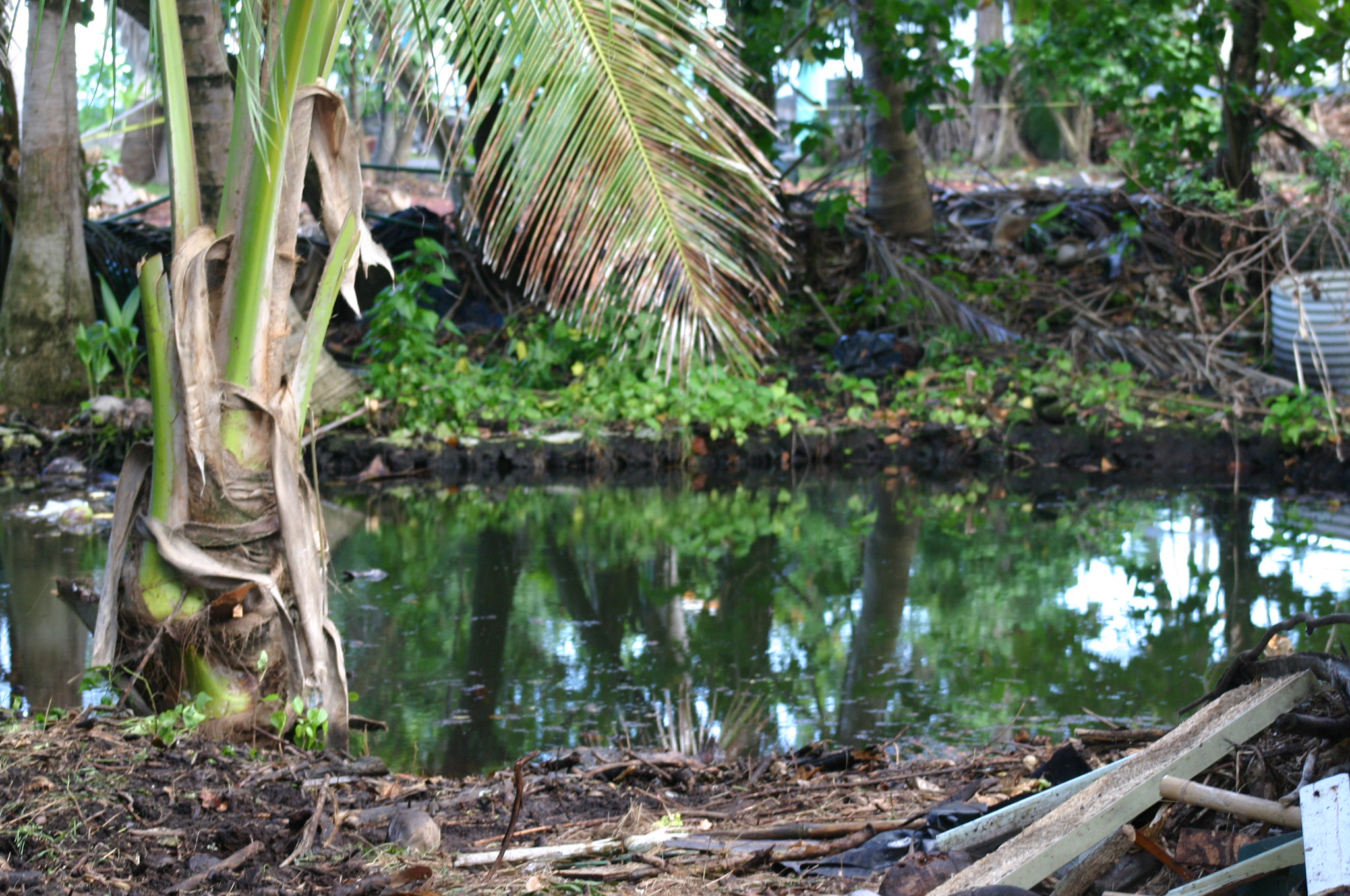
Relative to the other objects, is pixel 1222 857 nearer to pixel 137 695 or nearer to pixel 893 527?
pixel 137 695

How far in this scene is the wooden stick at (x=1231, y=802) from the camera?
165 cm

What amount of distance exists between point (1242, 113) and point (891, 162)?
2.81m

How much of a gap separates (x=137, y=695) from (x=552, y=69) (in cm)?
217

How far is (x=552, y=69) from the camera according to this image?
11.6 feet

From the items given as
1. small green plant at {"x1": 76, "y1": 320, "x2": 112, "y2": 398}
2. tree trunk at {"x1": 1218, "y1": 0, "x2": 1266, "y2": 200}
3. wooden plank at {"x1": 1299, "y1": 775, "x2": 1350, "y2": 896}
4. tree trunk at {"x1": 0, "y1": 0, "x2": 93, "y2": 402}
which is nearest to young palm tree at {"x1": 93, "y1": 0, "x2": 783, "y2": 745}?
wooden plank at {"x1": 1299, "y1": 775, "x2": 1350, "y2": 896}

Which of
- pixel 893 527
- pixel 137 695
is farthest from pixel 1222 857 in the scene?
pixel 893 527

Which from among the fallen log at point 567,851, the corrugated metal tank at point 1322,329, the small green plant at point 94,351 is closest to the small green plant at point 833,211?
the corrugated metal tank at point 1322,329

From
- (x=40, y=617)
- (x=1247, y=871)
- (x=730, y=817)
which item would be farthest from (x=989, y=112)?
(x=1247, y=871)

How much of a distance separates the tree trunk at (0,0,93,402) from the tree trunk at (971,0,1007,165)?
12.1 m

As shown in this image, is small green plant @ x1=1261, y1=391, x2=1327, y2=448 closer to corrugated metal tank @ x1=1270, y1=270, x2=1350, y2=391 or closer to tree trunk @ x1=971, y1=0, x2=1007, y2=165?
corrugated metal tank @ x1=1270, y1=270, x2=1350, y2=391

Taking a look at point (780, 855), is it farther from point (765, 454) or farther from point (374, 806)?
point (765, 454)

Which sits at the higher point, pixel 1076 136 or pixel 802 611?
pixel 1076 136

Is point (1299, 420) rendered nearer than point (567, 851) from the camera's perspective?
No

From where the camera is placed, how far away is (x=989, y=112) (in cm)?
1698
